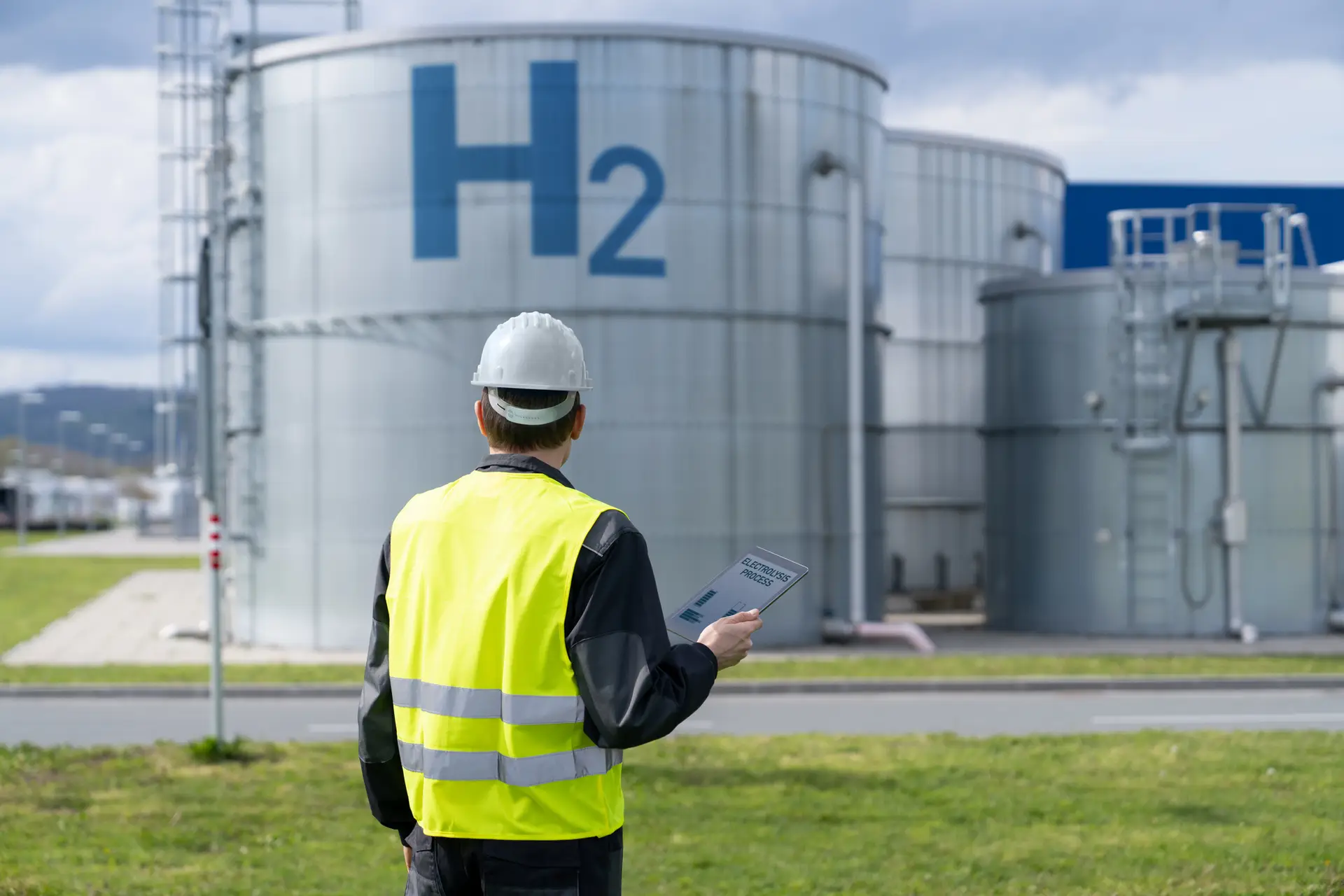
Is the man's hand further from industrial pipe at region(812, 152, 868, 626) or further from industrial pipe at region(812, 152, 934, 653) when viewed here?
industrial pipe at region(812, 152, 868, 626)

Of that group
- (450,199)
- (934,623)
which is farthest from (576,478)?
(934,623)

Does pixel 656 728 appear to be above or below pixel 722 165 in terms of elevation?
below

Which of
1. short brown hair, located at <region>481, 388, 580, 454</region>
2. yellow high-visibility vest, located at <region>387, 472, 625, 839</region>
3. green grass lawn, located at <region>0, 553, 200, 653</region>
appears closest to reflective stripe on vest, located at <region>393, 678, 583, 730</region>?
yellow high-visibility vest, located at <region>387, 472, 625, 839</region>

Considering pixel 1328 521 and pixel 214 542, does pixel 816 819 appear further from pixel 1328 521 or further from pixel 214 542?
pixel 1328 521

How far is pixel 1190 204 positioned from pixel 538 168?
25.5 meters

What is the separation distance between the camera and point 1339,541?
2344cm

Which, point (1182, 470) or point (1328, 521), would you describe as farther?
point (1328, 521)

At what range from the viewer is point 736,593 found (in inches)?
156

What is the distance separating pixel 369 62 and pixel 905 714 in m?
11.1

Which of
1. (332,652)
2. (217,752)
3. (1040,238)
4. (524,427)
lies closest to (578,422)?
(524,427)

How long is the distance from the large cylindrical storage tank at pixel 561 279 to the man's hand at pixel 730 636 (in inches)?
650

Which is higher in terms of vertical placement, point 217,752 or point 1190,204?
point 1190,204

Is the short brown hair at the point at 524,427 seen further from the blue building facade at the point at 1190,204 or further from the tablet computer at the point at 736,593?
the blue building facade at the point at 1190,204

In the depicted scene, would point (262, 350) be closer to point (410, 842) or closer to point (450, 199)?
point (450, 199)
